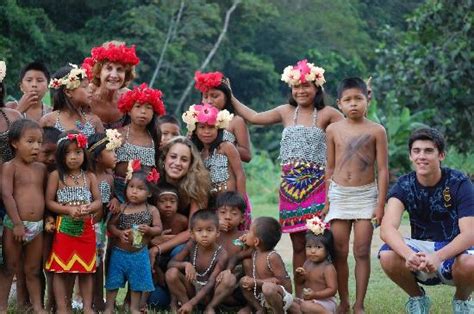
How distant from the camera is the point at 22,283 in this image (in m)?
6.94

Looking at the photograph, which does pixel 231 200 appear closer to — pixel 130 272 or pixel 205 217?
pixel 205 217

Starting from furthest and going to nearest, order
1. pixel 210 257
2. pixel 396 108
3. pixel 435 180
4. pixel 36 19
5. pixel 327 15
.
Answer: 1. pixel 327 15
2. pixel 36 19
3. pixel 396 108
4. pixel 210 257
5. pixel 435 180

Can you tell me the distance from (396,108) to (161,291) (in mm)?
12245

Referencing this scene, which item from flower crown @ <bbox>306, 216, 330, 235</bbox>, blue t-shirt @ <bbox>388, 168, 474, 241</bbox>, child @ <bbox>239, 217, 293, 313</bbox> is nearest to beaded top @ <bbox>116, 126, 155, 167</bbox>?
child @ <bbox>239, 217, 293, 313</bbox>

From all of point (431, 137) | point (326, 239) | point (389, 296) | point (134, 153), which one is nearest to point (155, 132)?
point (134, 153)

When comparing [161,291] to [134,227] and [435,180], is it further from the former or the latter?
[435,180]

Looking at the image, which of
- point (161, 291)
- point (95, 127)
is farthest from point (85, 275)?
point (95, 127)

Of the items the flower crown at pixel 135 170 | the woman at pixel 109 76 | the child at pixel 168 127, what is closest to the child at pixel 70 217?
the flower crown at pixel 135 170

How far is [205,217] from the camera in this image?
275 inches

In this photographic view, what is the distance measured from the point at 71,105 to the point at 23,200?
0.98 metres

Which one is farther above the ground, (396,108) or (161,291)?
(396,108)

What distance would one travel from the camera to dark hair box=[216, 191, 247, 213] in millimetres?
7191

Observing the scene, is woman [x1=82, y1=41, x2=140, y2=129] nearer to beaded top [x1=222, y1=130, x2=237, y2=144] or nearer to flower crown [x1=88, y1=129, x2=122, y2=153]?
flower crown [x1=88, y1=129, x2=122, y2=153]

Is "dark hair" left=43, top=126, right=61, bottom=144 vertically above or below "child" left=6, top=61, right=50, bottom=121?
below
